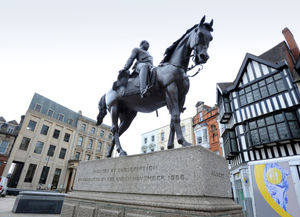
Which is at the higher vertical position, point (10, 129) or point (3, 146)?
point (10, 129)

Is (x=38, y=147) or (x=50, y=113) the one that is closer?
(x=38, y=147)

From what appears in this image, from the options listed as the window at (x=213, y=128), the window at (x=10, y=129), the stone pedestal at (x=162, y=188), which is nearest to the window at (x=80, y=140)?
the window at (x=10, y=129)

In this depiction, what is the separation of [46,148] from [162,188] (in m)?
33.5

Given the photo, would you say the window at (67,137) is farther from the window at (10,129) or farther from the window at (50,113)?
the window at (10,129)

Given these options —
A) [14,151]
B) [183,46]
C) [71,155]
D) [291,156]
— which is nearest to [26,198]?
[183,46]

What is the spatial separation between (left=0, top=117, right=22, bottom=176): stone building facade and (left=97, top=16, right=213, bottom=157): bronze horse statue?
3026cm

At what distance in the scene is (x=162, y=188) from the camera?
2.73m

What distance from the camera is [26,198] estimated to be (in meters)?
7.04

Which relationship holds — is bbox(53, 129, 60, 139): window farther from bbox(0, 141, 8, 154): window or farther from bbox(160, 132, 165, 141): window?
bbox(160, 132, 165, 141): window

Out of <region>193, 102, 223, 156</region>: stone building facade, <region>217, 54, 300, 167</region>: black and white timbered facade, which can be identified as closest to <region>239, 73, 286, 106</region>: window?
<region>217, 54, 300, 167</region>: black and white timbered facade

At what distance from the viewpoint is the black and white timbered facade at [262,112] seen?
1428 centimetres

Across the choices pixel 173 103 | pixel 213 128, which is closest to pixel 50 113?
pixel 213 128

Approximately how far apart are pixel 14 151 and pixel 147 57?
31357 mm

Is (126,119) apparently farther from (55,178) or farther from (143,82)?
(55,178)
